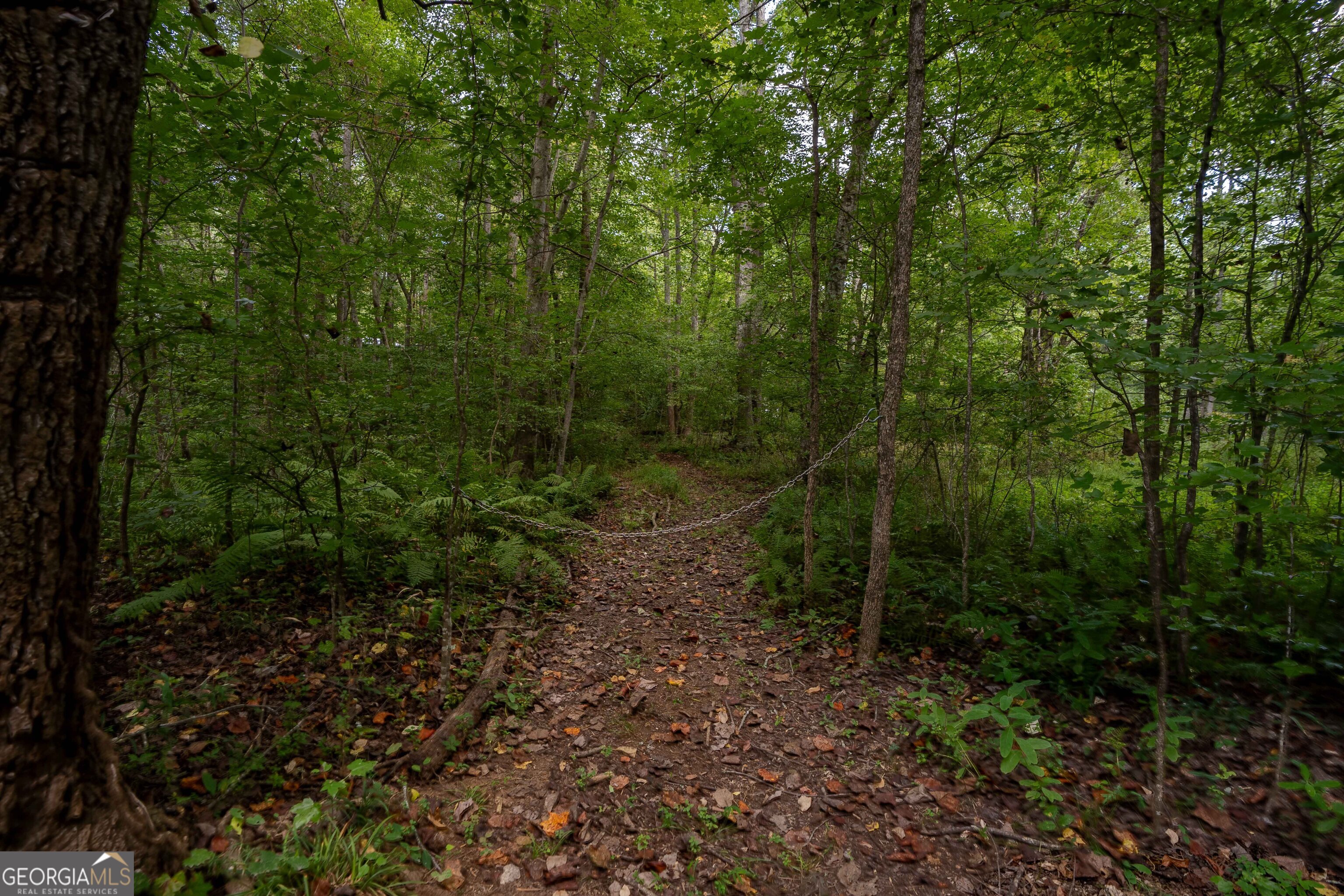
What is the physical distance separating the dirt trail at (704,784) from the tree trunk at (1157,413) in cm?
120

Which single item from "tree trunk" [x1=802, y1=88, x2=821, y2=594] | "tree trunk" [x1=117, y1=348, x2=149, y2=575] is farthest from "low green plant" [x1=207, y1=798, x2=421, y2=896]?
"tree trunk" [x1=802, y1=88, x2=821, y2=594]

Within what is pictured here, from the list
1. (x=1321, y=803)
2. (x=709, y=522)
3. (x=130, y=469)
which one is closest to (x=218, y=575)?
(x=130, y=469)

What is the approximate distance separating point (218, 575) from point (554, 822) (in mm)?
3605

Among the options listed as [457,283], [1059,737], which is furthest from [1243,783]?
[457,283]

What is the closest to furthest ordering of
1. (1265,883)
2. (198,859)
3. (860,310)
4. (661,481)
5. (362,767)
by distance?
(198,859), (1265,883), (362,767), (860,310), (661,481)

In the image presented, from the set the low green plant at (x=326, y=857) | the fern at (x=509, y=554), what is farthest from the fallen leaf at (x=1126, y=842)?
the fern at (x=509, y=554)

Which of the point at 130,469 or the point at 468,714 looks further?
the point at 130,469

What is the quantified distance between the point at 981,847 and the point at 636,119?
739 cm

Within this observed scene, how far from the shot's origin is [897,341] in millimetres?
4301

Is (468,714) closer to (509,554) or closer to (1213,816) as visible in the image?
(509,554)

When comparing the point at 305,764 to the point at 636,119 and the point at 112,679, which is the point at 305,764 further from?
the point at 636,119

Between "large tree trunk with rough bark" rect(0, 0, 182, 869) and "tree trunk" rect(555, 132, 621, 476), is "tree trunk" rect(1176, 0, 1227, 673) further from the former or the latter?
"tree trunk" rect(555, 132, 621, 476)

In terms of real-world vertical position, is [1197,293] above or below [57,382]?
above

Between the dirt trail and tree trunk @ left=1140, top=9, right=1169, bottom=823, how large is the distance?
1.20 m
